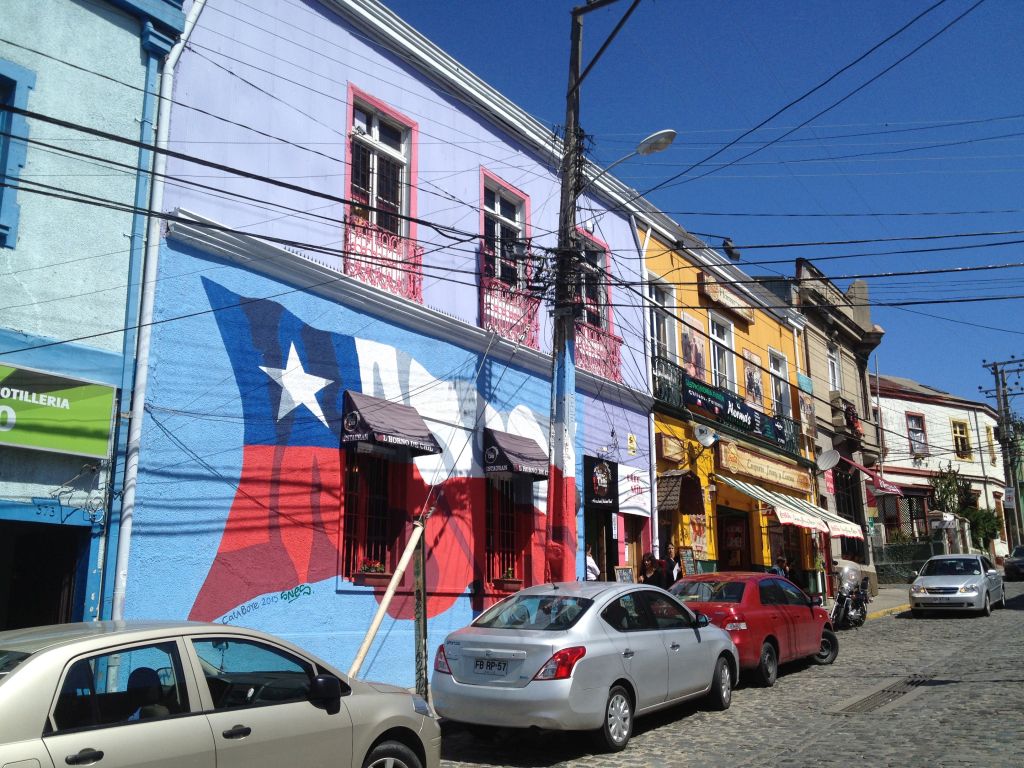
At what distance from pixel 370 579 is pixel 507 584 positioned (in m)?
3.25

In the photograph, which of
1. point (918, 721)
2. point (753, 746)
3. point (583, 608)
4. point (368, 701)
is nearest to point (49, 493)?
point (368, 701)

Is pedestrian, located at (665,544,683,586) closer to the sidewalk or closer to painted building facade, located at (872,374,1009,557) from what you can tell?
the sidewalk

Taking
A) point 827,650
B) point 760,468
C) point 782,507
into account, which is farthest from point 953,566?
point 827,650

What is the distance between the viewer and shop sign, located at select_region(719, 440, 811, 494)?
70.5ft

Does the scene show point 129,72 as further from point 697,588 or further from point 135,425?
point 697,588

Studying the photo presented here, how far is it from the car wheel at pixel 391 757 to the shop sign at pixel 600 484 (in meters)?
10.5

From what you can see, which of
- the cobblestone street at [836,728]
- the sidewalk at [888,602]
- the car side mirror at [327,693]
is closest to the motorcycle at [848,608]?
the sidewalk at [888,602]

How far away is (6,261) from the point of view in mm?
8344

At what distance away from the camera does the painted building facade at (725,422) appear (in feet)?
65.1

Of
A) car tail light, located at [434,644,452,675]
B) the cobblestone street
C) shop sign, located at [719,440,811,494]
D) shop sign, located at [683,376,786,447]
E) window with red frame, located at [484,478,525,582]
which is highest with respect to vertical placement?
shop sign, located at [683,376,786,447]

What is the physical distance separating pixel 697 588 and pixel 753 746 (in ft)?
14.8

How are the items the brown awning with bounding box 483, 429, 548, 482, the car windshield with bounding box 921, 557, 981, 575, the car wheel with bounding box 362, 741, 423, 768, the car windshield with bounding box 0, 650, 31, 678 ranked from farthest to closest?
the car windshield with bounding box 921, 557, 981, 575 → the brown awning with bounding box 483, 429, 548, 482 → the car wheel with bounding box 362, 741, 423, 768 → the car windshield with bounding box 0, 650, 31, 678

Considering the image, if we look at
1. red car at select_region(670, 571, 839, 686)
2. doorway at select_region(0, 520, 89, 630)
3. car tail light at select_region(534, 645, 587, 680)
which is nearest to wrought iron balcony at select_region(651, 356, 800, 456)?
red car at select_region(670, 571, 839, 686)

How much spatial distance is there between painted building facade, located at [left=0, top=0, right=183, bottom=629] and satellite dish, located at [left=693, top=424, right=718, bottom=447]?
14.0 meters
